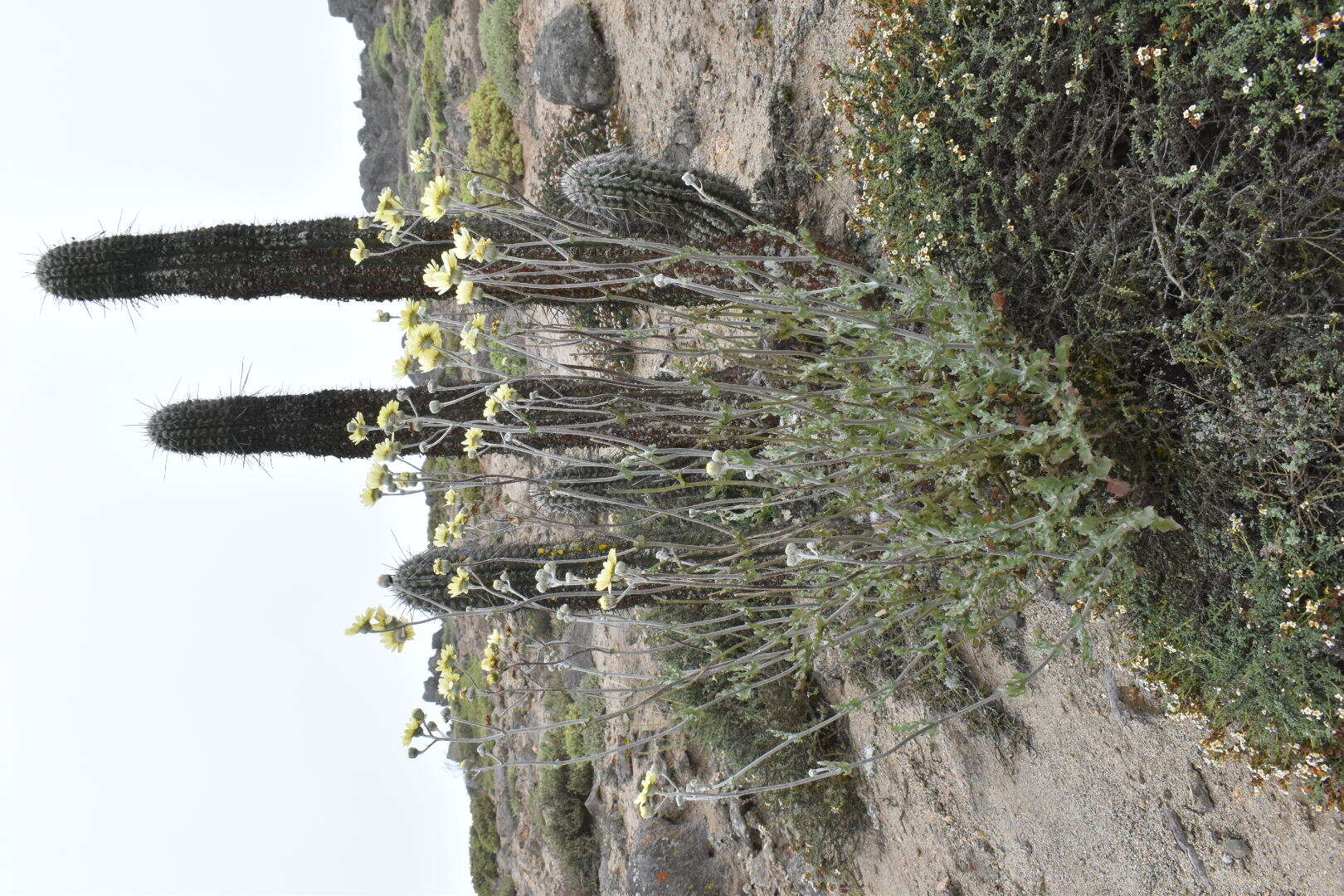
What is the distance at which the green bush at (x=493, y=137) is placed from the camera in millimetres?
7980

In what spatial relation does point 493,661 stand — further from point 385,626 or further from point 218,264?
point 218,264

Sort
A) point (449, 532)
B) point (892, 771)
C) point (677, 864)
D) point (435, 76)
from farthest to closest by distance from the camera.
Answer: point (435, 76) → point (677, 864) → point (892, 771) → point (449, 532)

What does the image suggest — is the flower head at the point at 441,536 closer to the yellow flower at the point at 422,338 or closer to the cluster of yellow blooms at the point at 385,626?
the cluster of yellow blooms at the point at 385,626

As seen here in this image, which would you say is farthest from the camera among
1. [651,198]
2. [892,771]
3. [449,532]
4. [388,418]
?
[892,771]

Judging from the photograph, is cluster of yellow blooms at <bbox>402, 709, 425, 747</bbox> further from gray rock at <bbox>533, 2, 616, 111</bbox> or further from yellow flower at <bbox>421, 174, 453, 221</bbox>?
gray rock at <bbox>533, 2, 616, 111</bbox>

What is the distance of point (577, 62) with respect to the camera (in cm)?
635

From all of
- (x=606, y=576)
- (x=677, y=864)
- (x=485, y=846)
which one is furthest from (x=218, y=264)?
(x=485, y=846)

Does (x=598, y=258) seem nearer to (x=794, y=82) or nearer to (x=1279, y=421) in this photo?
(x=794, y=82)

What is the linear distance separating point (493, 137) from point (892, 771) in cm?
674

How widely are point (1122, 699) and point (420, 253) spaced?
3.36 meters

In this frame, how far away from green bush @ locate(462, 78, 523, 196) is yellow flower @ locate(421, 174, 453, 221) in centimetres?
583

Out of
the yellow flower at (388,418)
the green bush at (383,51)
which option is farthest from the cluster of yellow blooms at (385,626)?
the green bush at (383,51)

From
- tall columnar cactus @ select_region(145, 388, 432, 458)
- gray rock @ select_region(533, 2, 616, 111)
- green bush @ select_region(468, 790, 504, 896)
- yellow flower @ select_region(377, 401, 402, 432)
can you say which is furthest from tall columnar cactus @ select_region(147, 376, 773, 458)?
green bush @ select_region(468, 790, 504, 896)

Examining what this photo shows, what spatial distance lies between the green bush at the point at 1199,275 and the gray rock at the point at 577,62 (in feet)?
12.3
